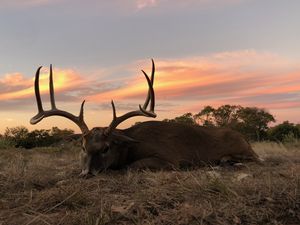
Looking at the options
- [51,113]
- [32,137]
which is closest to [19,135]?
[32,137]

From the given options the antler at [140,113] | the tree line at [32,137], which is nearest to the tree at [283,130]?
the tree line at [32,137]

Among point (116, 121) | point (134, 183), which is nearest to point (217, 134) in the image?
point (116, 121)

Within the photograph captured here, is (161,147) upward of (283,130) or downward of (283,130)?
upward

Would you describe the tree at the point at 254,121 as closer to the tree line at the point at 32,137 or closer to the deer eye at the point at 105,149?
the tree line at the point at 32,137

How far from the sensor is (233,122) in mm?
24703

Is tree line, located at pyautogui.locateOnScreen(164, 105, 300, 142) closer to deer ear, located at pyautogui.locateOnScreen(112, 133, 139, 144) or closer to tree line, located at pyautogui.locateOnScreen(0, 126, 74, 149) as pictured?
tree line, located at pyautogui.locateOnScreen(0, 126, 74, 149)

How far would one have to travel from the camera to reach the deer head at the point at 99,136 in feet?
21.9

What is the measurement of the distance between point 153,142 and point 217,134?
147 centimetres

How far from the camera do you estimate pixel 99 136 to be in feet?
22.6

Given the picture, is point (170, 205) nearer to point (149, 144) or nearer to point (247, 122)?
point (149, 144)

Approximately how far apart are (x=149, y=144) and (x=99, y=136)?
3.05 ft

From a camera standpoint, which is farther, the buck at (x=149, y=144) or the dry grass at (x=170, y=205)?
the buck at (x=149, y=144)

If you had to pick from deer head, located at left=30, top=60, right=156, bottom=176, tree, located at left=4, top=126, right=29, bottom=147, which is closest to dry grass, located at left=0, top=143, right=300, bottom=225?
deer head, located at left=30, top=60, right=156, bottom=176

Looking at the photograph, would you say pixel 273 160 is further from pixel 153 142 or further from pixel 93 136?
pixel 93 136
